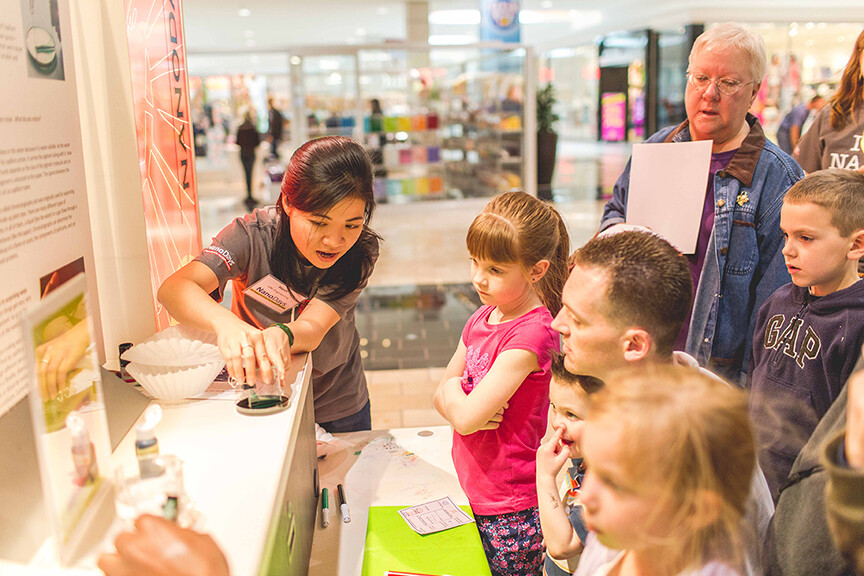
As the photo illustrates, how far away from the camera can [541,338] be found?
1544 mm

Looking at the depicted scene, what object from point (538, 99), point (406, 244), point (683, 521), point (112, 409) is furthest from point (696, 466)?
point (538, 99)

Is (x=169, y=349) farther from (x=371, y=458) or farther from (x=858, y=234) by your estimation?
(x=858, y=234)

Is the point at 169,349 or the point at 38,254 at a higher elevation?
the point at 38,254

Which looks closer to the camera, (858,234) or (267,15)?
(858,234)

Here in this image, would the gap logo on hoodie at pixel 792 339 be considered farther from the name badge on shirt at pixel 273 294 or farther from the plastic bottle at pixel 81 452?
the plastic bottle at pixel 81 452

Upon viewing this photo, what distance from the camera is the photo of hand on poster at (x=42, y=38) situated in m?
1.16

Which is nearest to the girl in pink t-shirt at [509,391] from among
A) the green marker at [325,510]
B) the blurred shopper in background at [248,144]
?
the green marker at [325,510]

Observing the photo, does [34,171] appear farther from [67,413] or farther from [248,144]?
[248,144]

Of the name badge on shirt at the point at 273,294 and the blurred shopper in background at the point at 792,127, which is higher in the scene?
the blurred shopper in background at the point at 792,127

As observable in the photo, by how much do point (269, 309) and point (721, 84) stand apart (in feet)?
4.80

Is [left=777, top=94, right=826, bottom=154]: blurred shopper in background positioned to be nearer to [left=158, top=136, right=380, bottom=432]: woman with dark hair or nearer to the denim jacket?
the denim jacket

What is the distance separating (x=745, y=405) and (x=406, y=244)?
8060mm

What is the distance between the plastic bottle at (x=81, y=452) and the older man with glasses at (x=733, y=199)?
1.84 m

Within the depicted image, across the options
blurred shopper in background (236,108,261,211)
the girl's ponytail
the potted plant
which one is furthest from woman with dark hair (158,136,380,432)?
the potted plant
